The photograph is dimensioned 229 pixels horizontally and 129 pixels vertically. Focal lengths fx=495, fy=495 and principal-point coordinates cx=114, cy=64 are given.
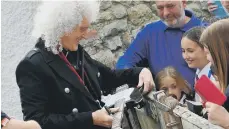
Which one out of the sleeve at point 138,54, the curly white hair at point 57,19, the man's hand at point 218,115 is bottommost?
the sleeve at point 138,54

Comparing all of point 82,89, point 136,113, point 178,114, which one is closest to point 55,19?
point 82,89

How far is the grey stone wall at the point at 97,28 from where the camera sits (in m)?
4.29

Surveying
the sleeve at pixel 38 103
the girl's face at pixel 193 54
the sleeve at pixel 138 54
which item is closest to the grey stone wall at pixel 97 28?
the sleeve at pixel 138 54

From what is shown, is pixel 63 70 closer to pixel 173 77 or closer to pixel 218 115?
pixel 218 115

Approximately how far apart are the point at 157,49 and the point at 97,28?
134 centimetres

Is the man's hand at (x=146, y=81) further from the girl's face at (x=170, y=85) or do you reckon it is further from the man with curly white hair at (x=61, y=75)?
the girl's face at (x=170, y=85)

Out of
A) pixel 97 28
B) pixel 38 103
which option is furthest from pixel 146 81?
pixel 97 28

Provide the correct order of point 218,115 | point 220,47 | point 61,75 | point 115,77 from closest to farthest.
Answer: point 218,115
point 220,47
point 61,75
point 115,77

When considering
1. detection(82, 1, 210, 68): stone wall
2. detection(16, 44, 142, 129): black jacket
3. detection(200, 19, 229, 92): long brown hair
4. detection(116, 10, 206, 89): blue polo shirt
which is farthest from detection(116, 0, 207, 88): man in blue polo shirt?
detection(200, 19, 229, 92): long brown hair

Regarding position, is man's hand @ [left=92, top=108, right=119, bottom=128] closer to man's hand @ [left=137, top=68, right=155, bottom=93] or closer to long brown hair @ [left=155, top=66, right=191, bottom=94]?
man's hand @ [left=137, top=68, right=155, bottom=93]

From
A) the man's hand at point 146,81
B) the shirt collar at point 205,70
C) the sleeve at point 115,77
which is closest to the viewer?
the man's hand at point 146,81

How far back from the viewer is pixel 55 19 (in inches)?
94.3

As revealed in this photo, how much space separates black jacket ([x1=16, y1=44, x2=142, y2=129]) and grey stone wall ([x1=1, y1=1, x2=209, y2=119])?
1.89 metres

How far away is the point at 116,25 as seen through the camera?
4703 millimetres
